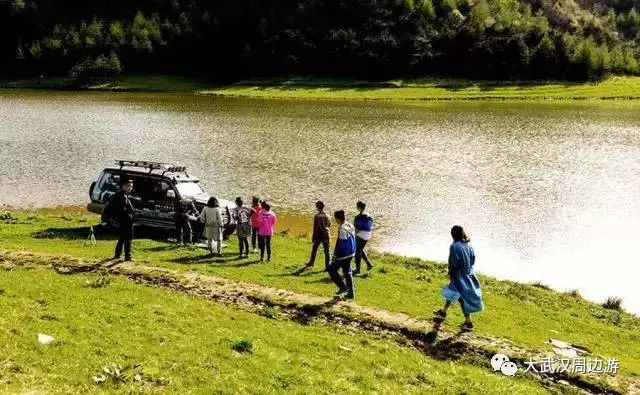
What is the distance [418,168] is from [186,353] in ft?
127

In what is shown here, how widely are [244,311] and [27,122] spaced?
6757 centimetres

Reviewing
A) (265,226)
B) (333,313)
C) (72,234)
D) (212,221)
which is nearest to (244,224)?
(265,226)

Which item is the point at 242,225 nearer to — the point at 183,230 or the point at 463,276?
the point at 183,230

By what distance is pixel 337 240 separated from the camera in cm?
1805

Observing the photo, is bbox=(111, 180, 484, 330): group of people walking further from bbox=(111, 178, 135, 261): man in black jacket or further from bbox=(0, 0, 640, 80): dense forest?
bbox=(0, 0, 640, 80): dense forest

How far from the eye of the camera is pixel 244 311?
16422 millimetres

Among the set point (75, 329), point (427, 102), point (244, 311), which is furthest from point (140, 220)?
point (427, 102)

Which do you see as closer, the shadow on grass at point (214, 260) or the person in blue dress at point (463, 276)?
the person in blue dress at point (463, 276)

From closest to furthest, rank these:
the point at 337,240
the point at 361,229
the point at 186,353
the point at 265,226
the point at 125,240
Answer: the point at 186,353 → the point at 337,240 → the point at 125,240 → the point at 361,229 → the point at 265,226

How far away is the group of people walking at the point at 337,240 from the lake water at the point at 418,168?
7447 millimetres

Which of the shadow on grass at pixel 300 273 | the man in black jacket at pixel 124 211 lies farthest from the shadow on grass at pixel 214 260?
the man in black jacket at pixel 124 211

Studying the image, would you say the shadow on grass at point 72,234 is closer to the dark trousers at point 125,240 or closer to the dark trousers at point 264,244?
the dark trousers at point 125,240

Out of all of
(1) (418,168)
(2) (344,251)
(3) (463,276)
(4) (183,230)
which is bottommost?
(1) (418,168)

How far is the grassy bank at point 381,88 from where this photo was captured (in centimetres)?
11850
